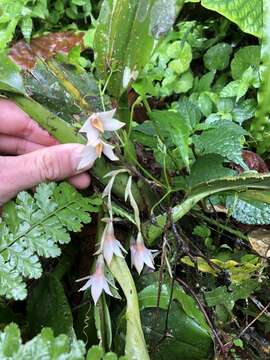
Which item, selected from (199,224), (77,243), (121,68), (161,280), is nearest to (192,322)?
(161,280)

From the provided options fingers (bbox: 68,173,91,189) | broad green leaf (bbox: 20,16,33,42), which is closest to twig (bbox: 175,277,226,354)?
fingers (bbox: 68,173,91,189)

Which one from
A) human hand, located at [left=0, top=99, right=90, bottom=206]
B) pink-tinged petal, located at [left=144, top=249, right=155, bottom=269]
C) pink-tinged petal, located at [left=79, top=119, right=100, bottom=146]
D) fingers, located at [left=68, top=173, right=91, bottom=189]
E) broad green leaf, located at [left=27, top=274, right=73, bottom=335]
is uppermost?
pink-tinged petal, located at [left=79, top=119, right=100, bottom=146]

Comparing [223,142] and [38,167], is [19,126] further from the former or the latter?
[223,142]

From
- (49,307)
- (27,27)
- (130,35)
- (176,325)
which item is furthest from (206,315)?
(27,27)

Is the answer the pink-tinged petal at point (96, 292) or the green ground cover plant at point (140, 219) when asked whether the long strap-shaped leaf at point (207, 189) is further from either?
the pink-tinged petal at point (96, 292)

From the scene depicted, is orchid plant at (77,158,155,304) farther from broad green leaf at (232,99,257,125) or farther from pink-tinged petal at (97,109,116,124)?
broad green leaf at (232,99,257,125)

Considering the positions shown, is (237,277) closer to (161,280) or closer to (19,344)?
(161,280)

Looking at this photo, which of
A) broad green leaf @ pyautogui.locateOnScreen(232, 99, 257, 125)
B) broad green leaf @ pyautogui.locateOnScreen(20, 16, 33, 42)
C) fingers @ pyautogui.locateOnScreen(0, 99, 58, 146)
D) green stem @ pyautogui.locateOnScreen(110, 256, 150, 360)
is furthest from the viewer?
broad green leaf @ pyautogui.locateOnScreen(20, 16, 33, 42)

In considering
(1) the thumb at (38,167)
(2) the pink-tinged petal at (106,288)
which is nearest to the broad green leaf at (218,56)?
(1) the thumb at (38,167)
